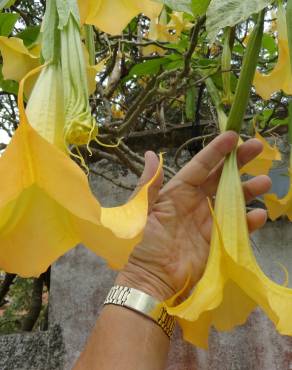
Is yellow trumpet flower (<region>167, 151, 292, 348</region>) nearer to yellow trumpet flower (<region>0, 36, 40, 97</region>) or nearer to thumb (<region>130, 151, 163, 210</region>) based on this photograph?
thumb (<region>130, 151, 163, 210</region>)

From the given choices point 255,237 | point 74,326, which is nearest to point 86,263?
point 74,326

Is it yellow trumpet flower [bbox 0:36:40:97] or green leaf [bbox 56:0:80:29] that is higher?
green leaf [bbox 56:0:80:29]

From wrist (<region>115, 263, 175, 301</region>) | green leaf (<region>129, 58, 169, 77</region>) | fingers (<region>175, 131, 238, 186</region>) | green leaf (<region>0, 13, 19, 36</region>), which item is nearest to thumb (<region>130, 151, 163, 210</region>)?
fingers (<region>175, 131, 238, 186</region>)

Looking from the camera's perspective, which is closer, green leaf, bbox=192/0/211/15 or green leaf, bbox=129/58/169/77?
green leaf, bbox=192/0/211/15

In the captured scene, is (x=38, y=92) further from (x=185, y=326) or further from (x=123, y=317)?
(x=123, y=317)

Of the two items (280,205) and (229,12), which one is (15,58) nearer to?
(229,12)

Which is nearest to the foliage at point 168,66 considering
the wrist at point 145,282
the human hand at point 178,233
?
the human hand at point 178,233

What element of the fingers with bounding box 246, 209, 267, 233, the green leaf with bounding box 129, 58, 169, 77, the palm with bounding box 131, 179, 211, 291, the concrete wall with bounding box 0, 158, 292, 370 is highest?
the green leaf with bounding box 129, 58, 169, 77

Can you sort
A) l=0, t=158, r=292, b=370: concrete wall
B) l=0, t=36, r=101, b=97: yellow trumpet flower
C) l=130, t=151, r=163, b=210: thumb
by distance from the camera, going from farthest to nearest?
l=0, t=158, r=292, b=370: concrete wall < l=130, t=151, r=163, b=210: thumb < l=0, t=36, r=101, b=97: yellow trumpet flower

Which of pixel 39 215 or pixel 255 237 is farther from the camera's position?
pixel 255 237
